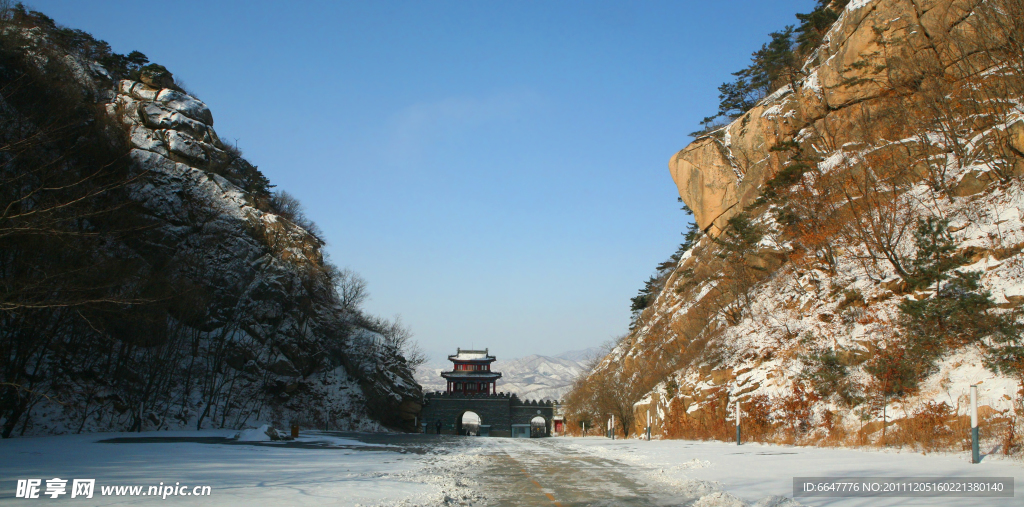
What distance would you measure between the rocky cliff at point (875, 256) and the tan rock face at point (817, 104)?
0.39 ft

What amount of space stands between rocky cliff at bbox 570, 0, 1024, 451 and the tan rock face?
12 centimetres

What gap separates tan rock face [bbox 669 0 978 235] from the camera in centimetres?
2938

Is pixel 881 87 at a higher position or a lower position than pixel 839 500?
higher

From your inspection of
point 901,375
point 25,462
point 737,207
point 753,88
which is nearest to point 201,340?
point 25,462

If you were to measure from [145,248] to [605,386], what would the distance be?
3335cm

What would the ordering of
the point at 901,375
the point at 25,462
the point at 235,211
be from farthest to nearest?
1. the point at 235,211
2. the point at 901,375
3. the point at 25,462

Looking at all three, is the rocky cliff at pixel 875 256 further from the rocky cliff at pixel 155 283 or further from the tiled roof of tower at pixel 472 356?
the tiled roof of tower at pixel 472 356

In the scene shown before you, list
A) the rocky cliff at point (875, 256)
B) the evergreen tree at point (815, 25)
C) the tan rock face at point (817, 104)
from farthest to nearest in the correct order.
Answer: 1. the evergreen tree at point (815, 25)
2. the tan rock face at point (817, 104)
3. the rocky cliff at point (875, 256)

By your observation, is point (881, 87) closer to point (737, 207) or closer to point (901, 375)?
point (737, 207)

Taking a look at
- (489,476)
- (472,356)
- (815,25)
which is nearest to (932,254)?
(489,476)

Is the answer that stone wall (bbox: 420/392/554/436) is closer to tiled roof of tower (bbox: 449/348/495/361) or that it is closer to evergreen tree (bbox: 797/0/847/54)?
tiled roof of tower (bbox: 449/348/495/361)

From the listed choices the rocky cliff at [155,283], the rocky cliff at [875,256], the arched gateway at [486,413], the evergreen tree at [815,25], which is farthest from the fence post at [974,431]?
the arched gateway at [486,413]

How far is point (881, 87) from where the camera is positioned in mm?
30578

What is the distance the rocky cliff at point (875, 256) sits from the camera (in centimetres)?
1652
